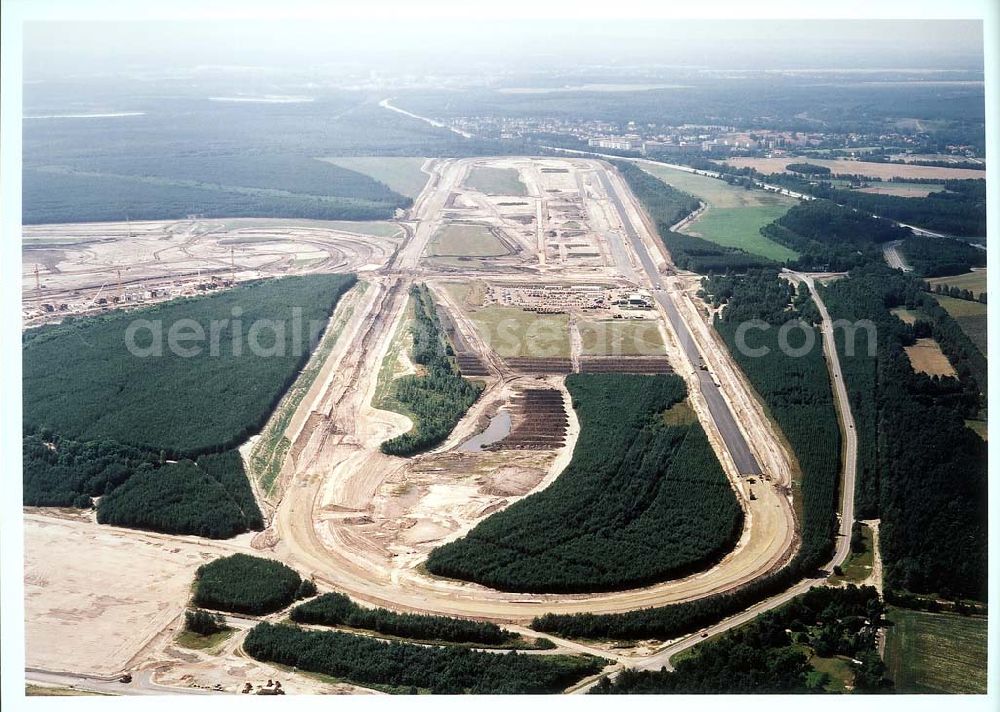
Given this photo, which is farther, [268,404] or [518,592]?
[268,404]

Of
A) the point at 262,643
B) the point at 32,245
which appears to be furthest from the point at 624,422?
the point at 32,245

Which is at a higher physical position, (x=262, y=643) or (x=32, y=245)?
(x=32, y=245)

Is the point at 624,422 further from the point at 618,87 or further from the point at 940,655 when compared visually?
the point at 618,87

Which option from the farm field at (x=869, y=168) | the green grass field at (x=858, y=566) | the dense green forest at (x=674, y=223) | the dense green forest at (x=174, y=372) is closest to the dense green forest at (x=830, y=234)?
the dense green forest at (x=674, y=223)

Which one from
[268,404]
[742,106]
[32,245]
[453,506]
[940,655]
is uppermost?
[742,106]

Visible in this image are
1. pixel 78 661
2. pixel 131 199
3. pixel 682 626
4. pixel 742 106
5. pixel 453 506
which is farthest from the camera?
pixel 742 106

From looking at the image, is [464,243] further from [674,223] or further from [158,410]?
[158,410]

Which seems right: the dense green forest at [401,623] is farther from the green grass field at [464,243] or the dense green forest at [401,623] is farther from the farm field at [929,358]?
the green grass field at [464,243]
